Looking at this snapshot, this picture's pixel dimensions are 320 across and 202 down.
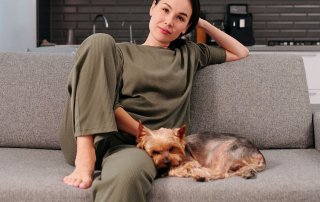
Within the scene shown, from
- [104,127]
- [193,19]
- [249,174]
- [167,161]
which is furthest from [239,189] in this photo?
[193,19]

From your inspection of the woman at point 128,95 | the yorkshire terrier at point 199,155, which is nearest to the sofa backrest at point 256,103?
the woman at point 128,95

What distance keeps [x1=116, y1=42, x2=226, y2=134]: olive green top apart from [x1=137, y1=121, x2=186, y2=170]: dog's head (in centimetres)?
19

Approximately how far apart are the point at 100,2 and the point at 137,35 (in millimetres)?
598

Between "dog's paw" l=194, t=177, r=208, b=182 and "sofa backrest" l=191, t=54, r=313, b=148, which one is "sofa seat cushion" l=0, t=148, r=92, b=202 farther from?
"sofa backrest" l=191, t=54, r=313, b=148

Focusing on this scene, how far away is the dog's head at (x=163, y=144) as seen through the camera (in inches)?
54.1

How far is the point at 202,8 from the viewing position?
4.17m

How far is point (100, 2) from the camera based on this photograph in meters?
4.19

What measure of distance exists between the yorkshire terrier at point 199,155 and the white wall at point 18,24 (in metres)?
2.85

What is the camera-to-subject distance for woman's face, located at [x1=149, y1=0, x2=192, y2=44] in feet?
5.57

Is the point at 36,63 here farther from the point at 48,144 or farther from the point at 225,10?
the point at 225,10

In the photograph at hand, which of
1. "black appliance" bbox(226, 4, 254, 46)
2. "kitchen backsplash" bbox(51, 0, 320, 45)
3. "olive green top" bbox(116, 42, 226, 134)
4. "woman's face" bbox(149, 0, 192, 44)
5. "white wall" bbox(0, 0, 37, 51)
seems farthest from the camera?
"kitchen backsplash" bbox(51, 0, 320, 45)

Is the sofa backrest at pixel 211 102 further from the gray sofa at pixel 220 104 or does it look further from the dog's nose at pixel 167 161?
the dog's nose at pixel 167 161

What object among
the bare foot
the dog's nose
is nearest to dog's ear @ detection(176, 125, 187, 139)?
the dog's nose

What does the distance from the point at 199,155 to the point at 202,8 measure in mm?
2962
